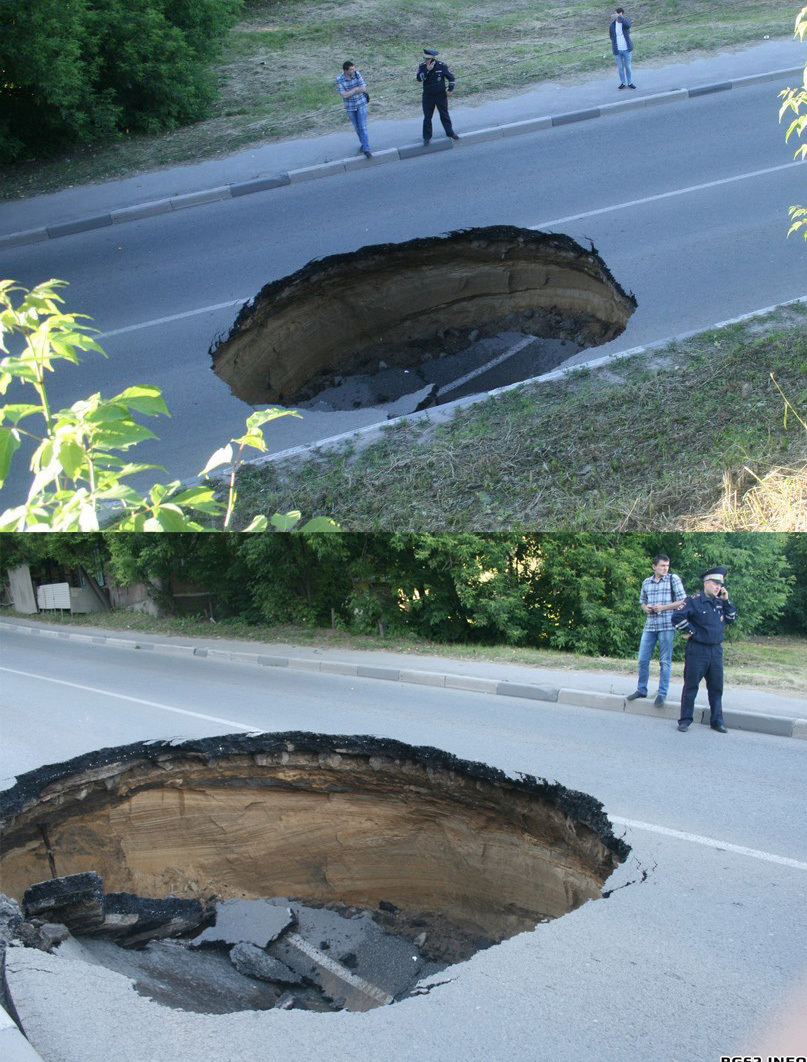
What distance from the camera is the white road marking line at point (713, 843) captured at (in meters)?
2.13

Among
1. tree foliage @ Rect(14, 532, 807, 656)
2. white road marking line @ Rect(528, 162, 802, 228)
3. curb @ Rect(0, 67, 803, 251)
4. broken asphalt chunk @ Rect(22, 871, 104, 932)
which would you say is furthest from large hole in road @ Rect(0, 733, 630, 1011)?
white road marking line @ Rect(528, 162, 802, 228)

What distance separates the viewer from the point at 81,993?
6.33 ft

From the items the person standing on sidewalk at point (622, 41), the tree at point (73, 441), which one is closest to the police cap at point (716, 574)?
the tree at point (73, 441)

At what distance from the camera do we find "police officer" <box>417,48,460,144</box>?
3.60 m

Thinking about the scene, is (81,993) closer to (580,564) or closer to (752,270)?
(580,564)

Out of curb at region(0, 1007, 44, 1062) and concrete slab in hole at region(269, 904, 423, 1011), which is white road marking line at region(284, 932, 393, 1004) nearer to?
concrete slab in hole at region(269, 904, 423, 1011)

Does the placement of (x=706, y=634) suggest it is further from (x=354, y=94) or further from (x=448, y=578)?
(x=354, y=94)

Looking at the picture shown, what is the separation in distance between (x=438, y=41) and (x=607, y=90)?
895 mm

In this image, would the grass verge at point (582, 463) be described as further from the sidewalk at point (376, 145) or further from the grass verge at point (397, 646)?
the sidewalk at point (376, 145)

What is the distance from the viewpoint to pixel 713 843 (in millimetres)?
2285

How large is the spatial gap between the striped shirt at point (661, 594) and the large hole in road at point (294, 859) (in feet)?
2.33

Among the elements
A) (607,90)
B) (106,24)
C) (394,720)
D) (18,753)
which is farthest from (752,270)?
(18,753)

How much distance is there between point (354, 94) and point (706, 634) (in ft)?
9.43

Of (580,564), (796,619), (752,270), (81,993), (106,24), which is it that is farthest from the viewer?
(752,270)
